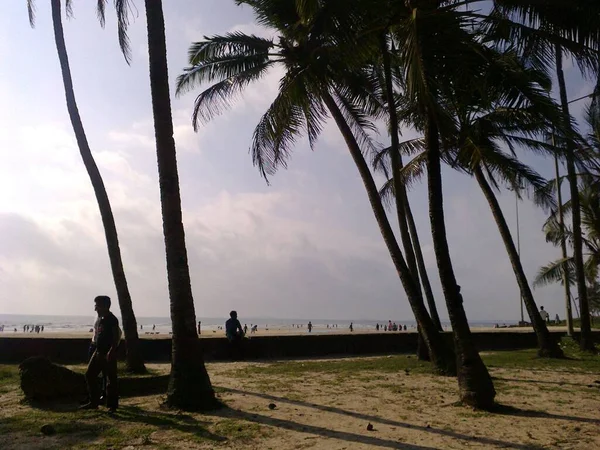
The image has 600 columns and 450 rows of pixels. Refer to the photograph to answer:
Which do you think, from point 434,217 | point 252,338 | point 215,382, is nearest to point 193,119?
point 252,338

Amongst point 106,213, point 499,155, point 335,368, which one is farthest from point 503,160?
point 106,213

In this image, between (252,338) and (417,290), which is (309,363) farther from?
(417,290)

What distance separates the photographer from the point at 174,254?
7.92 m

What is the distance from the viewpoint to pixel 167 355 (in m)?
15.3

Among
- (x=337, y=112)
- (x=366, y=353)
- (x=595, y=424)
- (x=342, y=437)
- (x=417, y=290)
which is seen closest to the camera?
(x=342, y=437)

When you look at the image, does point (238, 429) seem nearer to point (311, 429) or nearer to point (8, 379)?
point (311, 429)

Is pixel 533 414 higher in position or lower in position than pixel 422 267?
lower

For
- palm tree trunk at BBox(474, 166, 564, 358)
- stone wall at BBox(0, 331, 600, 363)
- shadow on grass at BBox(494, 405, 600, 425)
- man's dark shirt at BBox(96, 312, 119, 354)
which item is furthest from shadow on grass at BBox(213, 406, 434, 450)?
palm tree trunk at BBox(474, 166, 564, 358)

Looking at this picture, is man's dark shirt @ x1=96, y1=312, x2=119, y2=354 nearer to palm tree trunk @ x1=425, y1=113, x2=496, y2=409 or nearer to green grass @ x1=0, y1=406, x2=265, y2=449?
green grass @ x1=0, y1=406, x2=265, y2=449

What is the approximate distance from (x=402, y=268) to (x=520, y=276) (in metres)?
5.43

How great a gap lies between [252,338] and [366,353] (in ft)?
13.7

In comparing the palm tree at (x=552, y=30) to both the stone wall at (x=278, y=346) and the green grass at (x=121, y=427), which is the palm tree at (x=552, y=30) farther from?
the stone wall at (x=278, y=346)

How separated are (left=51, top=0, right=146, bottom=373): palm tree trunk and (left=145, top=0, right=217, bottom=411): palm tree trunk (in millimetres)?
4155

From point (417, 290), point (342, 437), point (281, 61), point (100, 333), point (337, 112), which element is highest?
point (281, 61)
